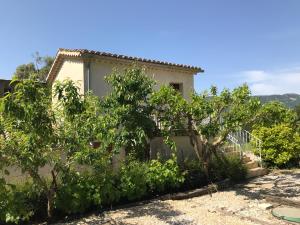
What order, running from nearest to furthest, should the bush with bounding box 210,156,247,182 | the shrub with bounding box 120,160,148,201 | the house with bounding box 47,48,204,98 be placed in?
the shrub with bounding box 120,160,148,201 → the bush with bounding box 210,156,247,182 → the house with bounding box 47,48,204,98

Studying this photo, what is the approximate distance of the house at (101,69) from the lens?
14391 mm

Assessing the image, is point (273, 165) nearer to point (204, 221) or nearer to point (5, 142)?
point (204, 221)

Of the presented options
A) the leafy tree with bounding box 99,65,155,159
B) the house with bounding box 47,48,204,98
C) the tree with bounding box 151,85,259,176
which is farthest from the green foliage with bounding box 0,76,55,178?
the house with bounding box 47,48,204,98

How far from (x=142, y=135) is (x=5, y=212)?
4.79 meters

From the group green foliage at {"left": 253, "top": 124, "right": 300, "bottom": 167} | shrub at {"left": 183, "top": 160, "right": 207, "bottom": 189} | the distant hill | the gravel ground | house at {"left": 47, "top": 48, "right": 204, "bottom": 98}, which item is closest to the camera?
the gravel ground

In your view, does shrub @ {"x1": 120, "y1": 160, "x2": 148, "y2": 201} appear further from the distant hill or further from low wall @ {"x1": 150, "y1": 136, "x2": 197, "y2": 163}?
the distant hill

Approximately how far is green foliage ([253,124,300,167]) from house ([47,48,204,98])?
4.52 m

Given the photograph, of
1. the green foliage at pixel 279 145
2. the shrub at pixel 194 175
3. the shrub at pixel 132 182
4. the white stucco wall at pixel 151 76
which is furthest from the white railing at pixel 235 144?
the shrub at pixel 132 182

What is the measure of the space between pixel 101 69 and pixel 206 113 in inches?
223

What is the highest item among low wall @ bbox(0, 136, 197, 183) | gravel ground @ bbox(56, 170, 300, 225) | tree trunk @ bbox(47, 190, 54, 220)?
low wall @ bbox(0, 136, 197, 183)

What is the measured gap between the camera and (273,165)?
53.9ft

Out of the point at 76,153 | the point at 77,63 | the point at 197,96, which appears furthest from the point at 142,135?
the point at 77,63

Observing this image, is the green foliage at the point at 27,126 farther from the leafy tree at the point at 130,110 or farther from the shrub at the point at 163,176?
the shrub at the point at 163,176

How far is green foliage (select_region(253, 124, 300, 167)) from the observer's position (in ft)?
52.3
